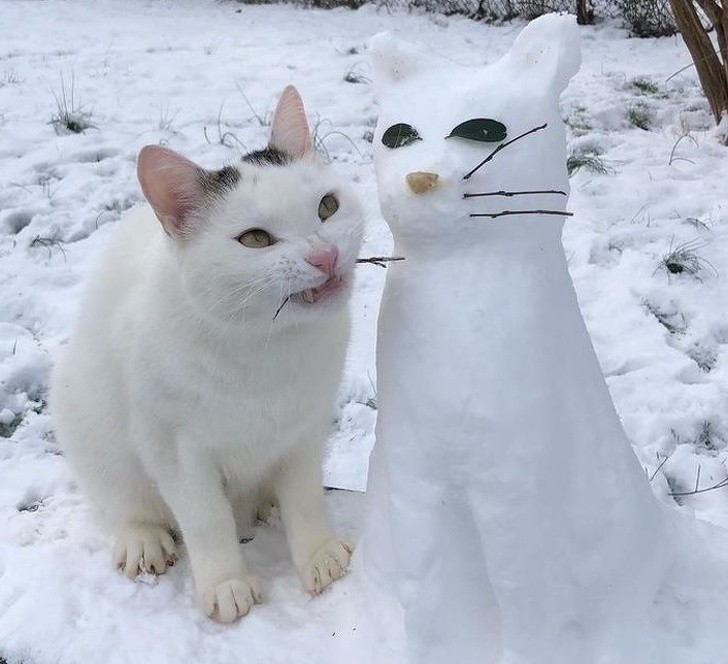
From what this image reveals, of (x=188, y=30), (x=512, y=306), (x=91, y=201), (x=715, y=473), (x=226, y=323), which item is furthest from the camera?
(x=188, y=30)

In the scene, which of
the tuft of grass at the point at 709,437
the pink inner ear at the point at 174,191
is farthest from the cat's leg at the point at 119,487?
the tuft of grass at the point at 709,437

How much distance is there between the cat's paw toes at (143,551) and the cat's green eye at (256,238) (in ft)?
2.28

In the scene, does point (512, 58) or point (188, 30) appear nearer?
point (512, 58)

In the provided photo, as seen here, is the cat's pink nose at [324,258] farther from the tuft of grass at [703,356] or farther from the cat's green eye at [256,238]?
the tuft of grass at [703,356]

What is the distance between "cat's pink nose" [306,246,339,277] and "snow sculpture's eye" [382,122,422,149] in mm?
177

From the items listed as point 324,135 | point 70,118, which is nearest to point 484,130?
point 324,135

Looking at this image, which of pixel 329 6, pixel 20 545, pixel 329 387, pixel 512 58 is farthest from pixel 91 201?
pixel 329 6

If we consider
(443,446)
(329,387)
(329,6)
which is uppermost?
(443,446)

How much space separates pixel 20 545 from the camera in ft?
5.60

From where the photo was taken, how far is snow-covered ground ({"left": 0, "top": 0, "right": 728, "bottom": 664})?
1.50 m

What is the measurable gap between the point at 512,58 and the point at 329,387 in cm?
62

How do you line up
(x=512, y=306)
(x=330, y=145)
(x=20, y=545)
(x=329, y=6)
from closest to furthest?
(x=512, y=306) < (x=20, y=545) < (x=330, y=145) < (x=329, y=6)

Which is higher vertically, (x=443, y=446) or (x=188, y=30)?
(x=443, y=446)

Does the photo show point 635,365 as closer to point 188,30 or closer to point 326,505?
point 326,505
